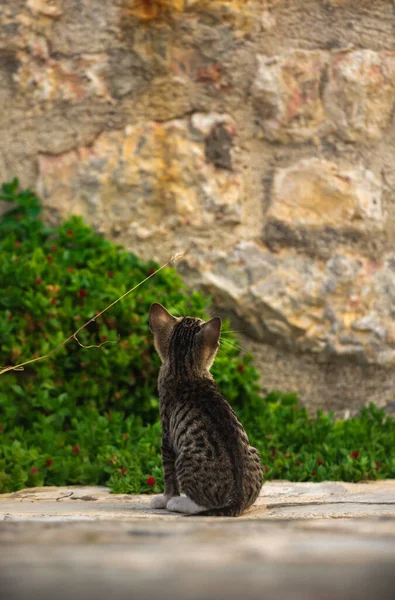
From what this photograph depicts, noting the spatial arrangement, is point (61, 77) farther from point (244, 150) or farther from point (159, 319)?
point (159, 319)

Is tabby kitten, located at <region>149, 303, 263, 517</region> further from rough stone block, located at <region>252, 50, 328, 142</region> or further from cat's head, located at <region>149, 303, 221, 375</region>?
rough stone block, located at <region>252, 50, 328, 142</region>

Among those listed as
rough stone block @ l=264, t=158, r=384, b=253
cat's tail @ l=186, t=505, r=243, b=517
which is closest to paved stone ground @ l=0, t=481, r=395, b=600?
cat's tail @ l=186, t=505, r=243, b=517

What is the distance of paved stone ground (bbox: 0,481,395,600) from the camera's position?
97cm

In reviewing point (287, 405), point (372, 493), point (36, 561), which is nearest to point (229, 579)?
point (36, 561)

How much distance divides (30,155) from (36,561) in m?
4.77

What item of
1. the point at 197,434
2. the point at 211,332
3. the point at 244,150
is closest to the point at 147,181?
the point at 244,150

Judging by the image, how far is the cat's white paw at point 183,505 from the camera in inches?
128

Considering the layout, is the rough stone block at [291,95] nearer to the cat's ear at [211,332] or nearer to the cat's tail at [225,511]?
the cat's ear at [211,332]

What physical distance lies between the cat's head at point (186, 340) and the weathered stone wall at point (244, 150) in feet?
5.76

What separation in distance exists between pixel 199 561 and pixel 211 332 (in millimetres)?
2382

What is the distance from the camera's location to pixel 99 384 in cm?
496


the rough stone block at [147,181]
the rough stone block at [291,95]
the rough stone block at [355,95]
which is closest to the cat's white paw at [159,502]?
the rough stone block at [147,181]

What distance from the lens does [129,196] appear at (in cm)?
556

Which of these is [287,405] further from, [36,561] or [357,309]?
[36,561]
